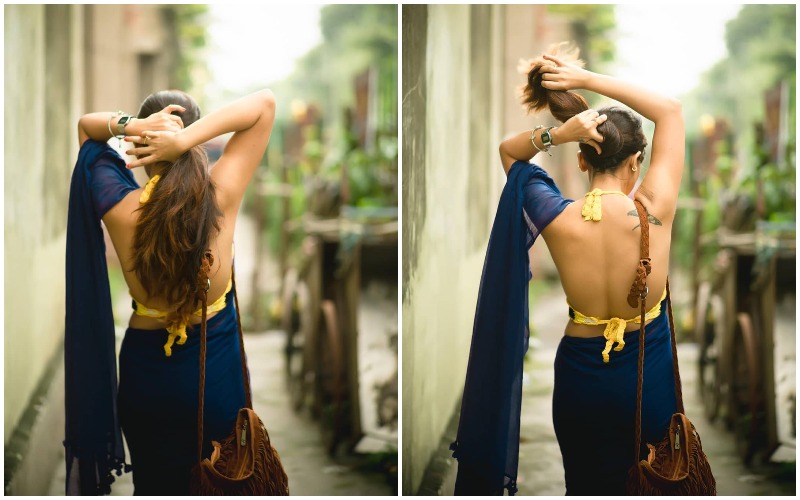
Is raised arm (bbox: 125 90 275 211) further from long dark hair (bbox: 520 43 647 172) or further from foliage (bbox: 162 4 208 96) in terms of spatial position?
foliage (bbox: 162 4 208 96)

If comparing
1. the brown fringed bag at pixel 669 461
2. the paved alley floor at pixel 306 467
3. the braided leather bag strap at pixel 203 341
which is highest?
the braided leather bag strap at pixel 203 341

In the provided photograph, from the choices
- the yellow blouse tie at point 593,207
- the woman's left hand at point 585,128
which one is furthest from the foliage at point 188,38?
the yellow blouse tie at point 593,207

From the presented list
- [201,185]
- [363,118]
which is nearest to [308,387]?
[363,118]

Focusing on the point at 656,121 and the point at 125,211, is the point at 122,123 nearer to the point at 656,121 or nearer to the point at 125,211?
the point at 125,211

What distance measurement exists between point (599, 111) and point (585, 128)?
100 mm

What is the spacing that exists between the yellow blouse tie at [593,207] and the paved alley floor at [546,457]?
3.25 feet

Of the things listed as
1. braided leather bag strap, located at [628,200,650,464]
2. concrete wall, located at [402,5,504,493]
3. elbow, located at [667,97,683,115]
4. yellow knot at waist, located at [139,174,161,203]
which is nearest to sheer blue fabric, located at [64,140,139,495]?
yellow knot at waist, located at [139,174,161,203]

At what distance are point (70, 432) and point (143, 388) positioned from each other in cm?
32

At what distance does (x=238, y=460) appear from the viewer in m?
2.62

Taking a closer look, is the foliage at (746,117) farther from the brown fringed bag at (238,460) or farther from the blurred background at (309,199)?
the brown fringed bag at (238,460)

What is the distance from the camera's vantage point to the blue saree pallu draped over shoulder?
8.52ft

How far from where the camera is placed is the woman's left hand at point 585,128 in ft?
7.95

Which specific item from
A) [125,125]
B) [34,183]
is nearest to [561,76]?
[125,125]

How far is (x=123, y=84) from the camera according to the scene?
417cm
